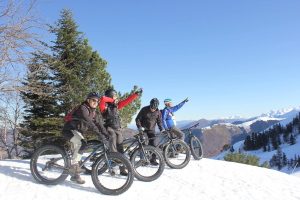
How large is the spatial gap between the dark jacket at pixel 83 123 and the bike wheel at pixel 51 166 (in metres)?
0.54

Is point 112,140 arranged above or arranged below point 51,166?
above

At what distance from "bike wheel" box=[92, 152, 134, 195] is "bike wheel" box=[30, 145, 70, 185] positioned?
82 cm

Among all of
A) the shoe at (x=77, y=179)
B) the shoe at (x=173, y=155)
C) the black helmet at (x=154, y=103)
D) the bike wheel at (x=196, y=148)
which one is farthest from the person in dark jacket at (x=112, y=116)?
the bike wheel at (x=196, y=148)

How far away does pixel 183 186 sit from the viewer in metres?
10.4

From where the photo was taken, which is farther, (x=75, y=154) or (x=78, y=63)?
(x=78, y=63)

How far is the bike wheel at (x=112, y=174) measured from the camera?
29.4ft

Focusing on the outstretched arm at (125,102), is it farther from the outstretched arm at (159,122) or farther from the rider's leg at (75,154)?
the rider's leg at (75,154)

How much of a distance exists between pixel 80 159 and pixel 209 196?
3653 millimetres

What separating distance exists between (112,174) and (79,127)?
4.95 ft

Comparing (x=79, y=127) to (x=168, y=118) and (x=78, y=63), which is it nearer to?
(x=168, y=118)

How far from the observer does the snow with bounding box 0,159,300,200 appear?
8828 mm

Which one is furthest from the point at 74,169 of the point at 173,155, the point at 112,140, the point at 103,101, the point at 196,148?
the point at 196,148

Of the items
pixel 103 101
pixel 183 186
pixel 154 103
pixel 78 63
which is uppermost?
pixel 78 63

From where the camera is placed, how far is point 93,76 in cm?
3172
